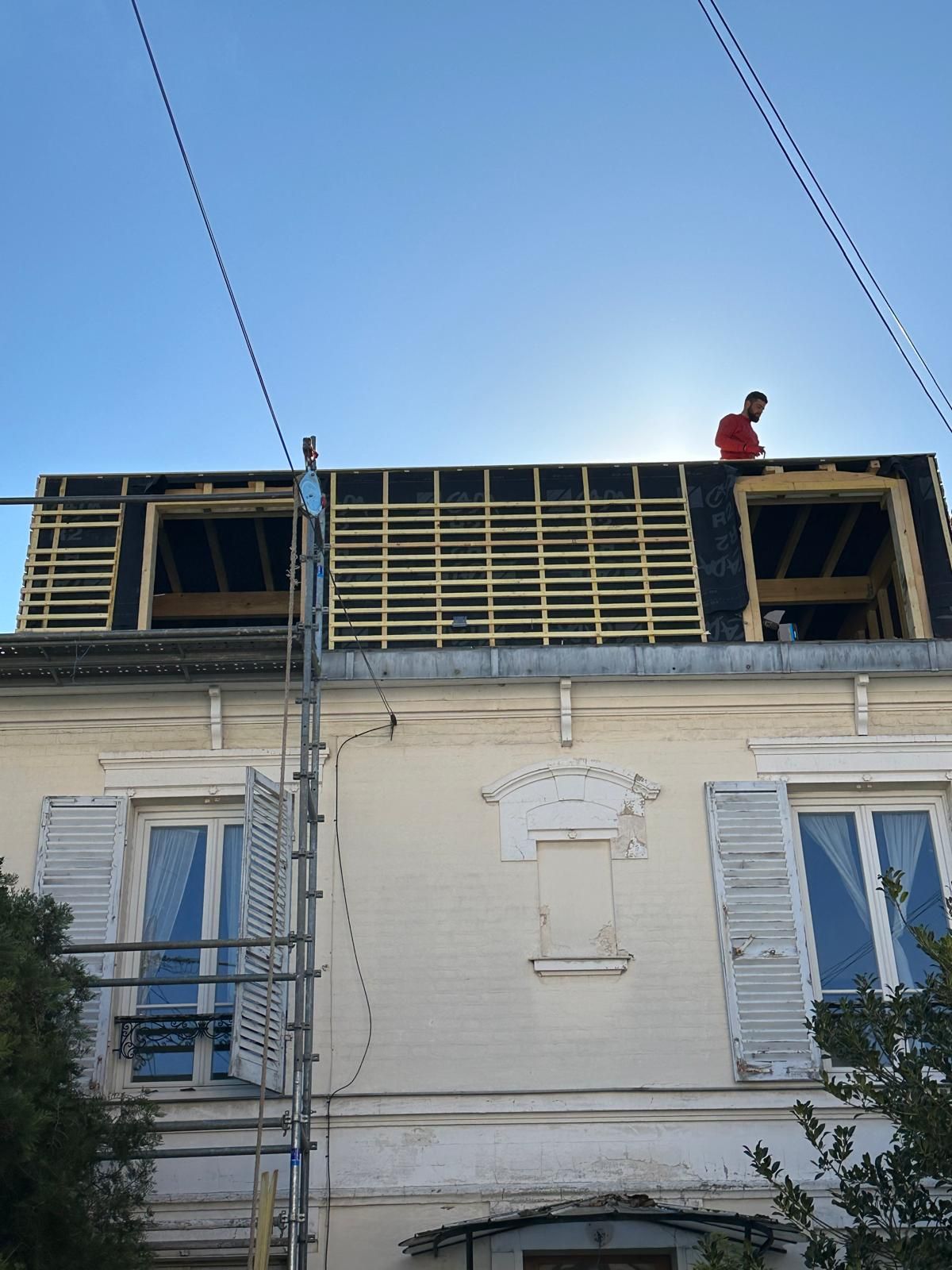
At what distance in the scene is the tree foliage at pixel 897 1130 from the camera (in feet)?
25.9

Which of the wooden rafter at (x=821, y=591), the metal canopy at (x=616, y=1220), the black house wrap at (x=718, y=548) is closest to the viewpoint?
the metal canopy at (x=616, y=1220)

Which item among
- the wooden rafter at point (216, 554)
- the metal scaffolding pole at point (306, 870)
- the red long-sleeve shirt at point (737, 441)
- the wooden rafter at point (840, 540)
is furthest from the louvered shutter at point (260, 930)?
the wooden rafter at point (840, 540)

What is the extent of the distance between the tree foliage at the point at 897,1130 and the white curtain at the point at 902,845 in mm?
2461

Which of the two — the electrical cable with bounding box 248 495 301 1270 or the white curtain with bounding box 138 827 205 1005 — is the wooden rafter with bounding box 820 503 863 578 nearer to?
the electrical cable with bounding box 248 495 301 1270

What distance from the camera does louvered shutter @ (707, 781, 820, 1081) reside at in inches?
413

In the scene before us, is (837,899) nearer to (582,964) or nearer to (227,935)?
(582,964)

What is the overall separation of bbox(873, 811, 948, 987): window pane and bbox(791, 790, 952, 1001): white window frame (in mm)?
43

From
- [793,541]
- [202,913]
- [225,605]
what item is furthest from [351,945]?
[793,541]

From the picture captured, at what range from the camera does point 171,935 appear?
11242 mm

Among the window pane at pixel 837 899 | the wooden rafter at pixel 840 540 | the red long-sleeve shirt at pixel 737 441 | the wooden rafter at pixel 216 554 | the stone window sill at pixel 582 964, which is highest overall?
the red long-sleeve shirt at pixel 737 441

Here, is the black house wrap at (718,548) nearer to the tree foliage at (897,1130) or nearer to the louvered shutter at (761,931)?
the louvered shutter at (761,931)

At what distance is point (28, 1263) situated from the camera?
7.92m

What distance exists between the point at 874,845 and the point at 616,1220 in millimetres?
3575

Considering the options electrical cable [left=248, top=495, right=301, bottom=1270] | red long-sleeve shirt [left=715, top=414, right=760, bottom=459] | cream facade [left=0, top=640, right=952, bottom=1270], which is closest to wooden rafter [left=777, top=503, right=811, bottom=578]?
red long-sleeve shirt [left=715, top=414, right=760, bottom=459]
